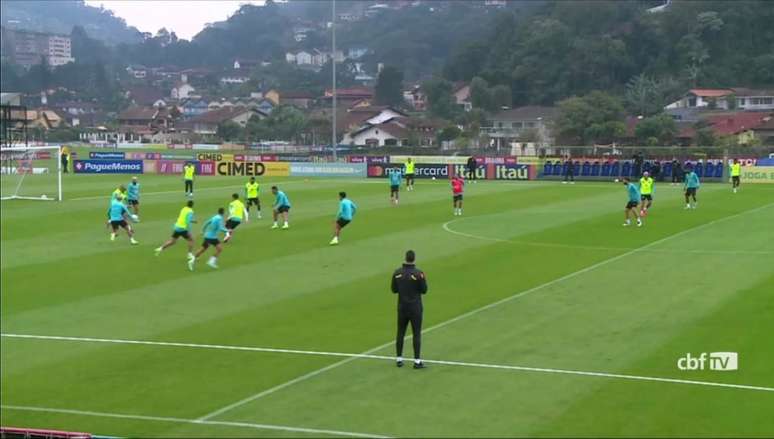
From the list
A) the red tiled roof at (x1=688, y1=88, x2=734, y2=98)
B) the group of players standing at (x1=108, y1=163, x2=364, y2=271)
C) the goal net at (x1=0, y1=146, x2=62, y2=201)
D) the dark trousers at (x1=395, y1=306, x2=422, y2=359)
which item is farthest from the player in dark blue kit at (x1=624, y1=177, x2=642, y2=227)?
the red tiled roof at (x1=688, y1=88, x2=734, y2=98)

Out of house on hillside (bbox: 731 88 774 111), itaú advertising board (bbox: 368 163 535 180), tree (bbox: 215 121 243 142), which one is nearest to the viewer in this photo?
itaú advertising board (bbox: 368 163 535 180)

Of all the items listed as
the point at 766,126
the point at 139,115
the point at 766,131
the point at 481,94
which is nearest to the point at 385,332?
the point at 766,131

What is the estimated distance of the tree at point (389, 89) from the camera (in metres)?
194

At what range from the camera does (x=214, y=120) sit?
17488 centimetres

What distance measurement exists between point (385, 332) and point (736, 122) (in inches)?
3599

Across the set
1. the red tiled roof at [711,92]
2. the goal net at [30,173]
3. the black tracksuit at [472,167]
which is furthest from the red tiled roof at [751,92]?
the goal net at [30,173]

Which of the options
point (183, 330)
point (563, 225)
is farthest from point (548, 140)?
point (183, 330)

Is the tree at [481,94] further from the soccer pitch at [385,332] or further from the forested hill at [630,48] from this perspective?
the soccer pitch at [385,332]

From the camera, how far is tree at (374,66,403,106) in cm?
19388

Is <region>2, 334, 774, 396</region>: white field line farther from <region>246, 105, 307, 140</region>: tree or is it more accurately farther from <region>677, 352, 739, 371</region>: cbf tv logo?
<region>246, 105, 307, 140</region>: tree

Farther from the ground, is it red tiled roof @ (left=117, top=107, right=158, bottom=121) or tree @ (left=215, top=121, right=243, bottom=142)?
red tiled roof @ (left=117, top=107, right=158, bottom=121)

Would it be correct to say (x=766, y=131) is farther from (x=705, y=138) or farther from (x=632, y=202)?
(x=632, y=202)

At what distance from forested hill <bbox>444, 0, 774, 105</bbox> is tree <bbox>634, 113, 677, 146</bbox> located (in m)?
28.1

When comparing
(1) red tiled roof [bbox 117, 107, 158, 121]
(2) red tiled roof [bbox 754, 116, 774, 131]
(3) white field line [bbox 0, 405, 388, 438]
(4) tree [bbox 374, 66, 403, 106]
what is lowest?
(3) white field line [bbox 0, 405, 388, 438]
